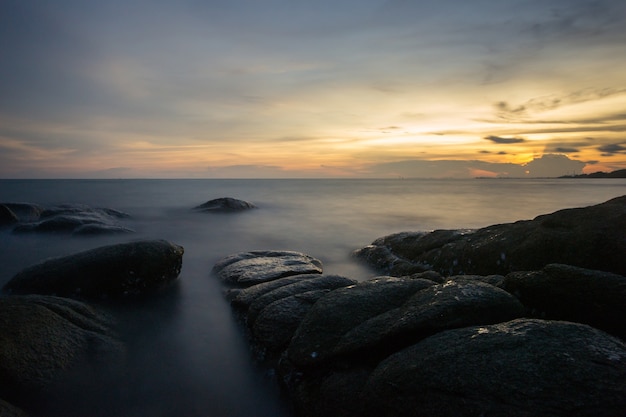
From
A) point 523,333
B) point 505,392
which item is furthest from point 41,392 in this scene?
point 523,333

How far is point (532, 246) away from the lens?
8.23 meters

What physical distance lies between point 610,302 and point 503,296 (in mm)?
1203

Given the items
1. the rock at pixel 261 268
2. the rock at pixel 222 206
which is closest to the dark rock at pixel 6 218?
the rock at pixel 222 206

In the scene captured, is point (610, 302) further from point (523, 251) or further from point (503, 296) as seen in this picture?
point (523, 251)

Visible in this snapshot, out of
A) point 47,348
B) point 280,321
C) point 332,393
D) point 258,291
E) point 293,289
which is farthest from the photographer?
point 258,291

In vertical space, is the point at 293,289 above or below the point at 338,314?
below

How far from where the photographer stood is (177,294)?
10297 millimetres

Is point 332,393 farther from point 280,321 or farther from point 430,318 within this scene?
point 280,321

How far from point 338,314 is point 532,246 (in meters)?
5.37

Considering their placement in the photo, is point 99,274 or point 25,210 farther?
point 25,210

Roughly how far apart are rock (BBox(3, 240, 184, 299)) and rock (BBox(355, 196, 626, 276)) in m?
7.31

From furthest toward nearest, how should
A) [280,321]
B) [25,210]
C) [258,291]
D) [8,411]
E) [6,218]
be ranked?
[25,210] → [6,218] → [258,291] → [280,321] → [8,411]

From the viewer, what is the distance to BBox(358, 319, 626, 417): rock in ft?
10.8

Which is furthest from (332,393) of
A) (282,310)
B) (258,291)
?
(258,291)
